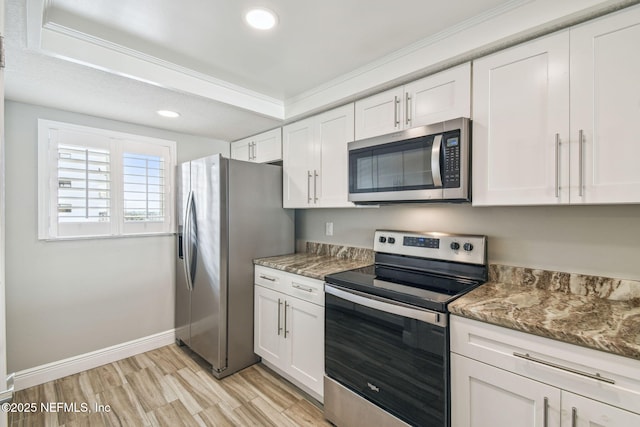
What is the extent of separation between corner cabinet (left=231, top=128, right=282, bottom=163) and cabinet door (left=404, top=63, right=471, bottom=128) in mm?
1382

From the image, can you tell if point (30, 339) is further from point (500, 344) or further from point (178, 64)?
point (500, 344)

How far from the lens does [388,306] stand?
5.16 ft

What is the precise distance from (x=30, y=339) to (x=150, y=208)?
1344 millimetres

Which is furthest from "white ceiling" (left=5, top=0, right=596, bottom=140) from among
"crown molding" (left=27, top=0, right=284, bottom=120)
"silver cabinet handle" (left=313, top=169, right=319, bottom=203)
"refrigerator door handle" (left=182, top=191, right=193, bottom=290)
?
"refrigerator door handle" (left=182, top=191, right=193, bottom=290)

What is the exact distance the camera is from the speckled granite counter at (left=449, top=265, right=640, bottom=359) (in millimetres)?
1062

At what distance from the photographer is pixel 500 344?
49.3 inches

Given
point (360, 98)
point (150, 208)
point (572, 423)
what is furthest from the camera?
point (150, 208)

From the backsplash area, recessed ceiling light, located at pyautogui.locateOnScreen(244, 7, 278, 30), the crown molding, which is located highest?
recessed ceiling light, located at pyautogui.locateOnScreen(244, 7, 278, 30)

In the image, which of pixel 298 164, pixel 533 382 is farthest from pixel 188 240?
pixel 533 382

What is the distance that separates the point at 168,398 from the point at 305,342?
110 cm

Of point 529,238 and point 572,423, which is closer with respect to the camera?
point 572,423

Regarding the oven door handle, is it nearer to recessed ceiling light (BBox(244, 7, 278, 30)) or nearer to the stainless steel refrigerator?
the stainless steel refrigerator

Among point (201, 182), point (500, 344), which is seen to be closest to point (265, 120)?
point (201, 182)

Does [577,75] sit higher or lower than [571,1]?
lower
